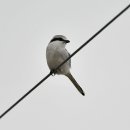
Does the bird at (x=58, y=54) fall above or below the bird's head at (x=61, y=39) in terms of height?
below

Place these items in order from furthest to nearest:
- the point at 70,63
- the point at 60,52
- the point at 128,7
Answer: the point at 70,63 < the point at 60,52 < the point at 128,7

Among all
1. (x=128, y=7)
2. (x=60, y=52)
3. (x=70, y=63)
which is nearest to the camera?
(x=128, y=7)

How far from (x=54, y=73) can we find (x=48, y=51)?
1.29ft

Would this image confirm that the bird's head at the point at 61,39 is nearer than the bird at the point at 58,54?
No

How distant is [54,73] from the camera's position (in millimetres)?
8531

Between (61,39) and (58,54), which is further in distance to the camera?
(61,39)

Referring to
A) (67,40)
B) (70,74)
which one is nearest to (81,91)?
(70,74)

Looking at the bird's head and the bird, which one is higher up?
the bird's head

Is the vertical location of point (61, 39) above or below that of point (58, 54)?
above

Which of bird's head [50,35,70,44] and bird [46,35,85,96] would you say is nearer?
bird [46,35,85,96]

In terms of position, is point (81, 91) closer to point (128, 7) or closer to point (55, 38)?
point (55, 38)

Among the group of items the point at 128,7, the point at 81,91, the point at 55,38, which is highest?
the point at 55,38

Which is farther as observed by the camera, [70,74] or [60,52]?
[70,74]

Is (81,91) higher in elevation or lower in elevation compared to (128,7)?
higher
